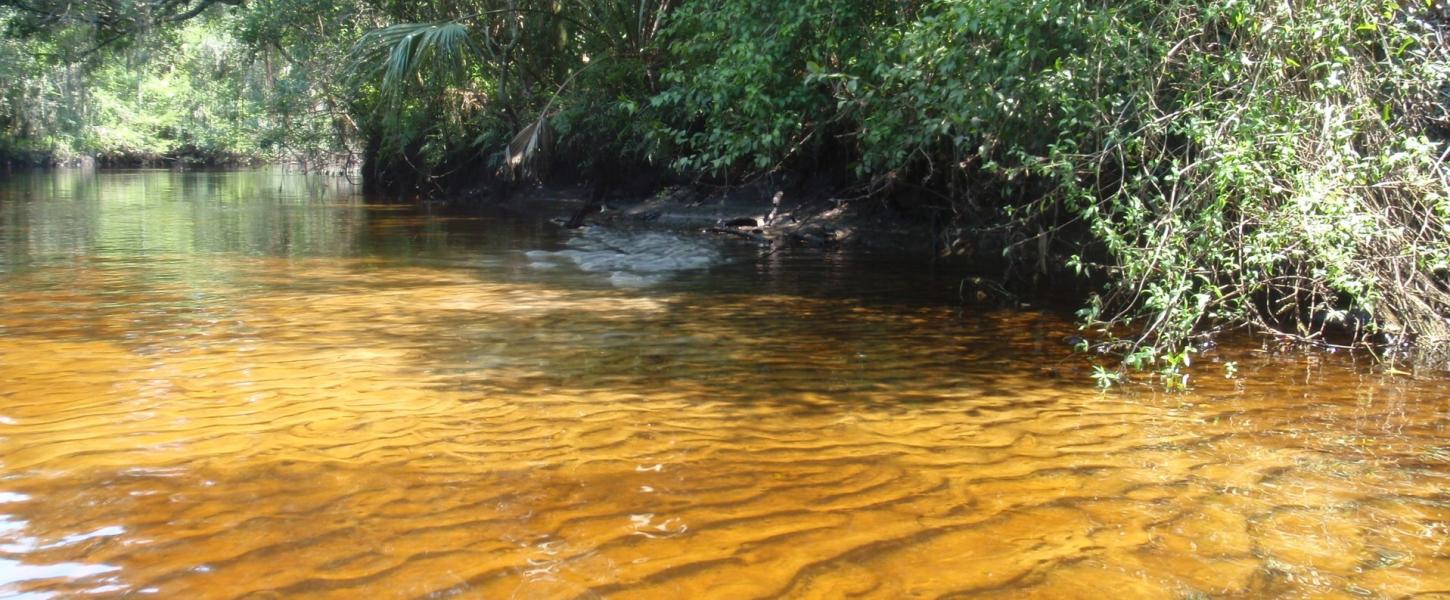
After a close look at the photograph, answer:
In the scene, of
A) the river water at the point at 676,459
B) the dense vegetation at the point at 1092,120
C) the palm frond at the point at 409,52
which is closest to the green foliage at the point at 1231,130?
the dense vegetation at the point at 1092,120

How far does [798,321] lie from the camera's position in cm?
714

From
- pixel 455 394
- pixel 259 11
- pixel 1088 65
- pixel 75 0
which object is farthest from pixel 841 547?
pixel 259 11

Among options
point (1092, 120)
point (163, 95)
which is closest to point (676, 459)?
point (1092, 120)

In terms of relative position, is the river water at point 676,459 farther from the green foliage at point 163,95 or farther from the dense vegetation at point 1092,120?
the green foliage at point 163,95

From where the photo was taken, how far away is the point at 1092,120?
594 cm

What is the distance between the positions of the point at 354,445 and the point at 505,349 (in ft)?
6.53

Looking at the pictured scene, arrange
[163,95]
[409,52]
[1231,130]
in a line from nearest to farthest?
[1231,130] < [409,52] < [163,95]

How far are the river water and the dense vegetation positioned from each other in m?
0.61

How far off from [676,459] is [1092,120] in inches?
137

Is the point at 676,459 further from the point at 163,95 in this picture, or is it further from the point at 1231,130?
the point at 163,95

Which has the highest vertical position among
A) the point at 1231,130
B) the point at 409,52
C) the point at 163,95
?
the point at 163,95

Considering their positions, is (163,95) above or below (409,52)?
above

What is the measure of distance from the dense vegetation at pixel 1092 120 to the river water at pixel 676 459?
2.00 ft

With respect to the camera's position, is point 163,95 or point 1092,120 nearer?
point 1092,120
